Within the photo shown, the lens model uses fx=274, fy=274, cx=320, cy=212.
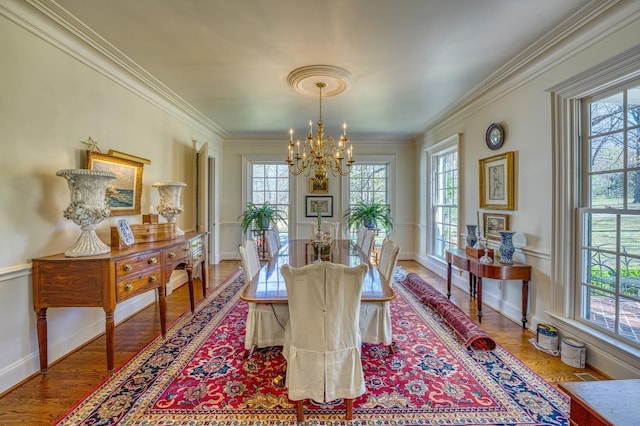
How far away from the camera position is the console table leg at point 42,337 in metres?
1.98

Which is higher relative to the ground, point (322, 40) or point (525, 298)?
point (322, 40)

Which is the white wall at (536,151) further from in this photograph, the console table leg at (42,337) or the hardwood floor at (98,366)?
the console table leg at (42,337)

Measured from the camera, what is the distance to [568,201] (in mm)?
2346

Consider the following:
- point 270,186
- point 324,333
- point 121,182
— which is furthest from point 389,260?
point 270,186

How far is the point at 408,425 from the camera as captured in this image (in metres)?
1.55

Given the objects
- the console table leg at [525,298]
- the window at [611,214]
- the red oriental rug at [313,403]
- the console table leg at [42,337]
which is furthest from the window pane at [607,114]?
the console table leg at [42,337]

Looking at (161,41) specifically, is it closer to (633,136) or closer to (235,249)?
(633,136)

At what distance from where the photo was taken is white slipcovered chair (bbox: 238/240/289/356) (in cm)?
215

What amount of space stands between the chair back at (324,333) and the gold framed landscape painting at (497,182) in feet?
8.19

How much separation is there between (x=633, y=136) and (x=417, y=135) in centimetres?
383

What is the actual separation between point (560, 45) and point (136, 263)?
3.96m

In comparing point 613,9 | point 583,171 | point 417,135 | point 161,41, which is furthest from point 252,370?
point 417,135

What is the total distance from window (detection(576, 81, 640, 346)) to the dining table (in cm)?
168

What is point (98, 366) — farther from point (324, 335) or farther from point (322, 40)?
point (322, 40)
